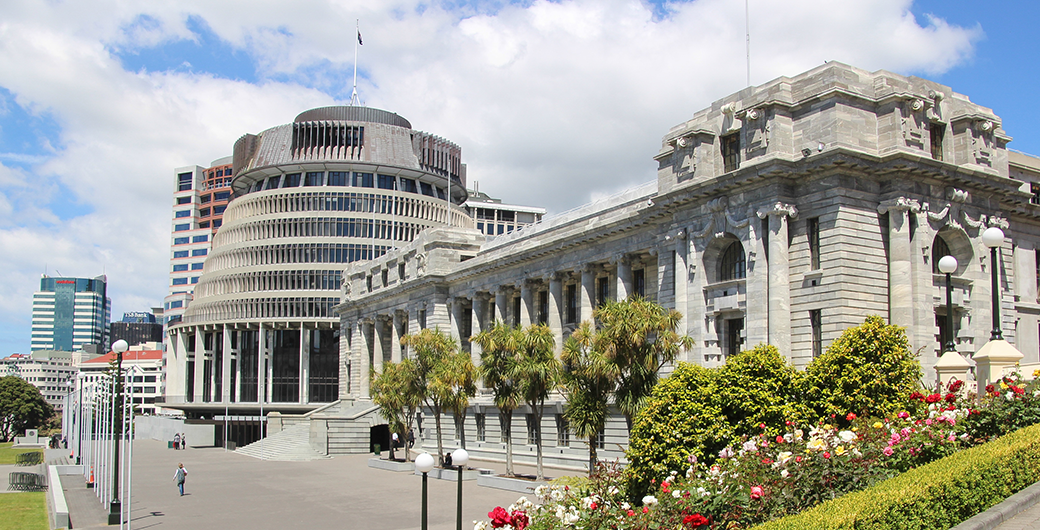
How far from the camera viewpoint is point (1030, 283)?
1804 inches

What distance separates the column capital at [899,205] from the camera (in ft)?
125

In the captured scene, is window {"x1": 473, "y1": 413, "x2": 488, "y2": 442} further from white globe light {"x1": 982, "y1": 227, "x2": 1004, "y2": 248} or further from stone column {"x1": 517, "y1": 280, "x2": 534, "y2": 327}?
white globe light {"x1": 982, "y1": 227, "x2": 1004, "y2": 248}

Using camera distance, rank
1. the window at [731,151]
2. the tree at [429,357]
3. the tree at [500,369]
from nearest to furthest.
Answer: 1. the window at [731,151]
2. the tree at [500,369]
3. the tree at [429,357]

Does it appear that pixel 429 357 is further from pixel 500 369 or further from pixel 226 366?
pixel 226 366

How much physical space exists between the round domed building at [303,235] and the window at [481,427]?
4488cm

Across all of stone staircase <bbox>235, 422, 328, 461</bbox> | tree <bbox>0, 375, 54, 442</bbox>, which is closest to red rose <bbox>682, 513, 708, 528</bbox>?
stone staircase <bbox>235, 422, 328, 461</bbox>

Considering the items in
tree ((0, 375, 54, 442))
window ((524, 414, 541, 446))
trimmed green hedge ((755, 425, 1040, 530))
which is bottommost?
tree ((0, 375, 54, 442))

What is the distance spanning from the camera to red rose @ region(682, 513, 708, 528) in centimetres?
1482

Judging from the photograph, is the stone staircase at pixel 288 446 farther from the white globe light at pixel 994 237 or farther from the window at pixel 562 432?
the white globe light at pixel 994 237

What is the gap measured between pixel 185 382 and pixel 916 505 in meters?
122

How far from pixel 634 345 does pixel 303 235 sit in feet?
257

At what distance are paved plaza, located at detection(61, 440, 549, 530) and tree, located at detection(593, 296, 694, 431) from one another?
24.5 feet

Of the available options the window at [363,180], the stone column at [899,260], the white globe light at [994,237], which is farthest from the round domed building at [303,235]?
the white globe light at [994,237]

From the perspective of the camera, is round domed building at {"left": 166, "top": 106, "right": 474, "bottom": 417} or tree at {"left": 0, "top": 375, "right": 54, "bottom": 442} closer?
round domed building at {"left": 166, "top": 106, "right": 474, "bottom": 417}
